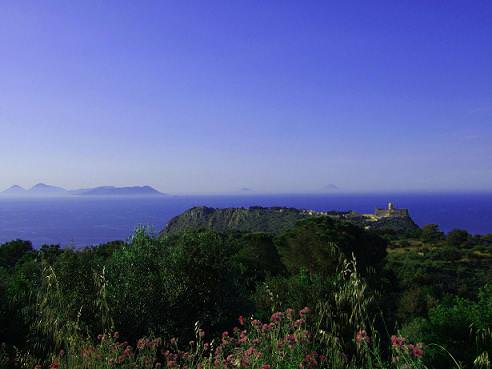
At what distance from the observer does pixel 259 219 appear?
99625 mm

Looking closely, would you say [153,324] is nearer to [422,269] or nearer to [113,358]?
[113,358]

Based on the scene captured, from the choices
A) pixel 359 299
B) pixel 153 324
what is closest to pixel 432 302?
pixel 153 324

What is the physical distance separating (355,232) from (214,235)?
26.9 m

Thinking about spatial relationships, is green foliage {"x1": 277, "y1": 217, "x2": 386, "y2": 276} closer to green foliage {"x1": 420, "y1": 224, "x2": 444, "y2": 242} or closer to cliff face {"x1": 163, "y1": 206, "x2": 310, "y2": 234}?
green foliage {"x1": 420, "y1": 224, "x2": 444, "y2": 242}

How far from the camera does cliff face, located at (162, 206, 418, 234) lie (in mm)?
88938

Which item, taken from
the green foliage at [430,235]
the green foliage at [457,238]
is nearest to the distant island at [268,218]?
the green foliage at [430,235]

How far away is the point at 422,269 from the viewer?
36.3 m

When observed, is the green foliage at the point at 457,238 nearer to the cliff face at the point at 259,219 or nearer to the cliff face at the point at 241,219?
the cliff face at the point at 259,219

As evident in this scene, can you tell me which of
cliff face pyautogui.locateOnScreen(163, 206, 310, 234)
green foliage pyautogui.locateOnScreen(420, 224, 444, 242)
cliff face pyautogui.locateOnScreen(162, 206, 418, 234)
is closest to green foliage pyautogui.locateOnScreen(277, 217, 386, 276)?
green foliage pyautogui.locateOnScreen(420, 224, 444, 242)

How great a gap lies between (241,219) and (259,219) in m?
5.95

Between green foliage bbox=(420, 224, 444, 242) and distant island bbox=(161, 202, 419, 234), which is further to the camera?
distant island bbox=(161, 202, 419, 234)

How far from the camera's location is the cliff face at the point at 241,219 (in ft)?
303

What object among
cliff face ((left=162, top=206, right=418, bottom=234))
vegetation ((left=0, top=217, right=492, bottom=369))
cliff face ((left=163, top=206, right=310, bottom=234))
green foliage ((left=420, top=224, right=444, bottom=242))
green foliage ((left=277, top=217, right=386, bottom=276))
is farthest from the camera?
cliff face ((left=163, top=206, right=310, bottom=234))

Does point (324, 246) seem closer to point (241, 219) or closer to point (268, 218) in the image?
point (268, 218)
